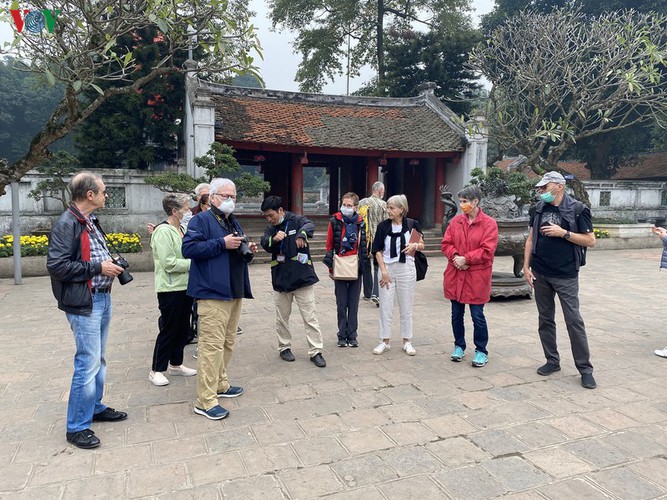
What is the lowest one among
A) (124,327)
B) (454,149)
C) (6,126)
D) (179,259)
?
(124,327)

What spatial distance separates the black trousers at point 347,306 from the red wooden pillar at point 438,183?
12.0m

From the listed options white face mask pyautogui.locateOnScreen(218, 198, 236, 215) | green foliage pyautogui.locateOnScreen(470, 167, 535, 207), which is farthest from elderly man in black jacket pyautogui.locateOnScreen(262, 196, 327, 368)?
green foliage pyautogui.locateOnScreen(470, 167, 535, 207)

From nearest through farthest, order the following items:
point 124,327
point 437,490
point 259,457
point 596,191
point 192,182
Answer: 1. point 437,490
2. point 259,457
3. point 124,327
4. point 192,182
5. point 596,191

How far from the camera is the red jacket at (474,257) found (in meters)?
4.36

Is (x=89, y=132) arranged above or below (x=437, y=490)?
above

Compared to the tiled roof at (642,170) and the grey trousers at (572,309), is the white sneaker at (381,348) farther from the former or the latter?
the tiled roof at (642,170)

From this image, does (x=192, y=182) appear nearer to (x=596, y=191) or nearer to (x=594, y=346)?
(x=594, y=346)

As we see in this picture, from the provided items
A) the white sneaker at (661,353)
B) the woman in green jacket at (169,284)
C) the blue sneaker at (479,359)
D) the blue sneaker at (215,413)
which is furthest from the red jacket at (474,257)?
the woman in green jacket at (169,284)

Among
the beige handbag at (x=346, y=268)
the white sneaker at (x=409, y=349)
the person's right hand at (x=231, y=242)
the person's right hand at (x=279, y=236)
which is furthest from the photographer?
the beige handbag at (x=346, y=268)

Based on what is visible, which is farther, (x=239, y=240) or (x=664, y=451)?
(x=239, y=240)

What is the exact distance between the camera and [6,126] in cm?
3070

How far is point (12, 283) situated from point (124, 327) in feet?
14.5

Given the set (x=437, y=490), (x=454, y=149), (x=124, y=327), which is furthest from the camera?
(x=454, y=149)

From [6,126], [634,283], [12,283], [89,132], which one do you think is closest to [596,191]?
[634,283]
